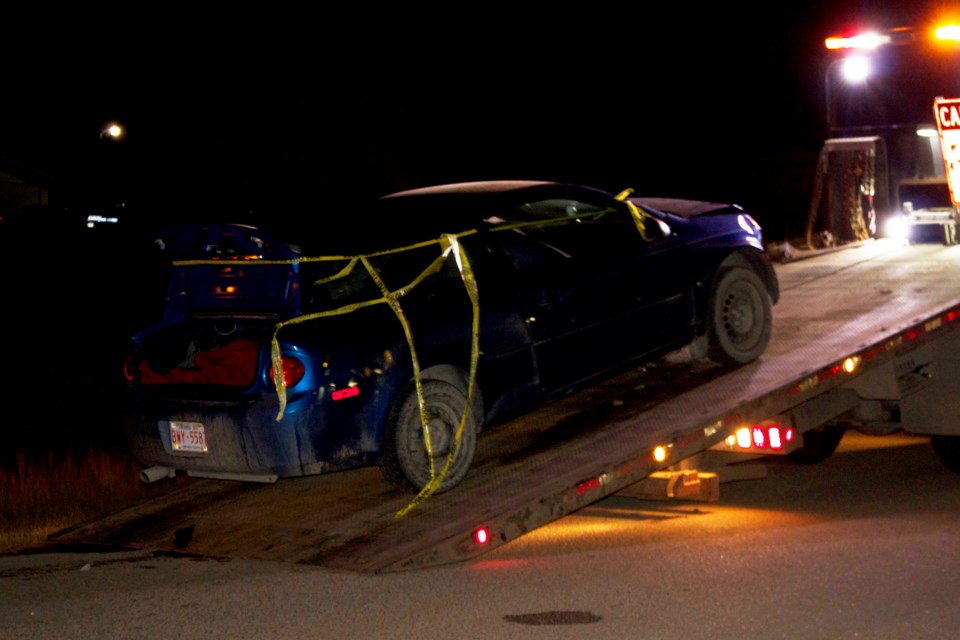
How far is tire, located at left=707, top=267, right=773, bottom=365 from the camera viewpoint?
9.38 meters

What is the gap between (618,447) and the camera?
7.66 m

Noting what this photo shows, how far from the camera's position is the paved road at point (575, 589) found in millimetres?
5938

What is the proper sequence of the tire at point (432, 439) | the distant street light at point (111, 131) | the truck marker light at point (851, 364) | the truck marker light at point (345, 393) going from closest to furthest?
the truck marker light at point (345, 393) < the tire at point (432, 439) < the truck marker light at point (851, 364) < the distant street light at point (111, 131)

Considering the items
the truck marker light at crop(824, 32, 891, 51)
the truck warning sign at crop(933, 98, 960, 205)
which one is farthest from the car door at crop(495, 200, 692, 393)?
the truck marker light at crop(824, 32, 891, 51)

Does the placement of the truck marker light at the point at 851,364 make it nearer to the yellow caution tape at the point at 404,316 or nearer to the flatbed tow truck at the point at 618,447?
the flatbed tow truck at the point at 618,447

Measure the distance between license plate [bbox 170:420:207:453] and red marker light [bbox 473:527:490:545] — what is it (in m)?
1.66

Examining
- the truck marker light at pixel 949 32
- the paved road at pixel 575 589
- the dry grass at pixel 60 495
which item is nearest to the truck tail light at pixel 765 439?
the paved road at pixel 575 589

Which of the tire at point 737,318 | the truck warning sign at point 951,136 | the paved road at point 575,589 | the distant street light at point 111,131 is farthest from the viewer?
the distant street light at point 111,131

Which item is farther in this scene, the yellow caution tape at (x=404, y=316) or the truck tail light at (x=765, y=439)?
the truck tail light at (x=765, y=439)

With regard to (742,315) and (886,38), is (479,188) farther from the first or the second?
(886,38)

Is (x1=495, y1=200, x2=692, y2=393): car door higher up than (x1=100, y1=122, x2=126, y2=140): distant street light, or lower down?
lower down

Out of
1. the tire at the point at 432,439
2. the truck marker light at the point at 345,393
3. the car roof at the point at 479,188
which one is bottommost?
the tire at the point at 432,439

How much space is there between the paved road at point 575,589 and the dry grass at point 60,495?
1.06 meters

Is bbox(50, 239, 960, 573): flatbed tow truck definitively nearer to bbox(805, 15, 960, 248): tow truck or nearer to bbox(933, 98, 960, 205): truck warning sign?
bbox(933, 98, 960, 205): truck warning sign
